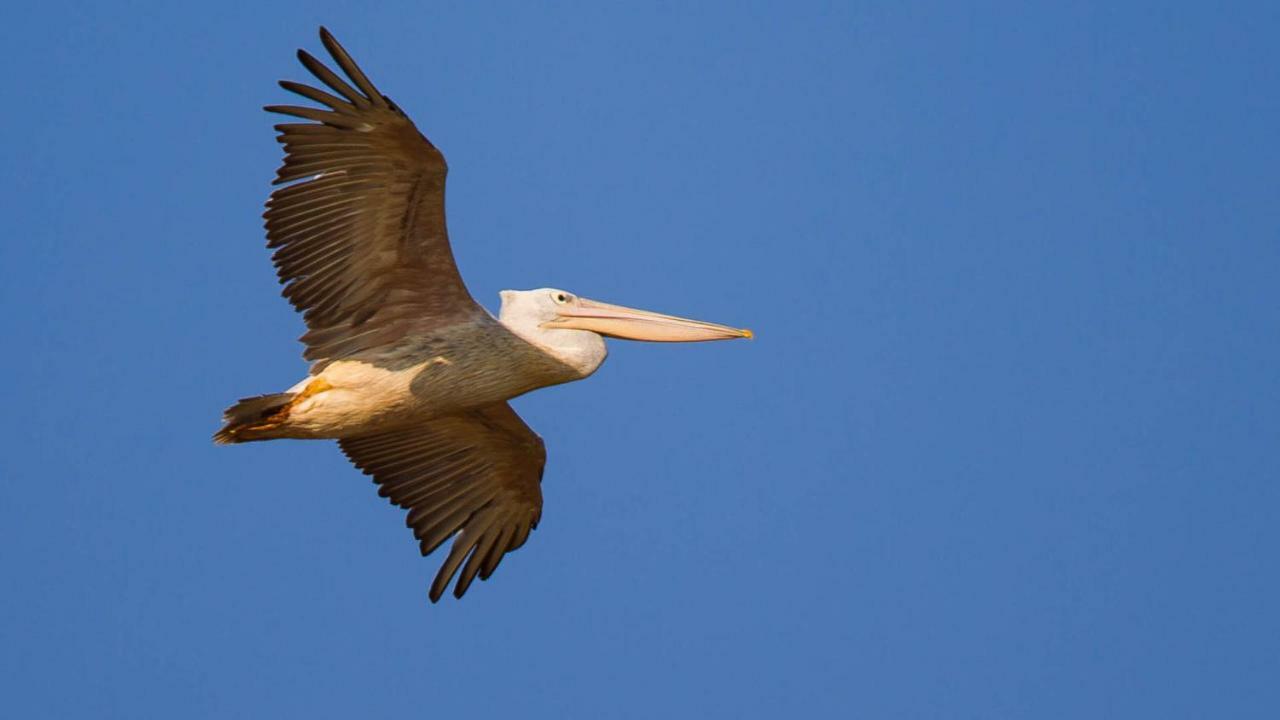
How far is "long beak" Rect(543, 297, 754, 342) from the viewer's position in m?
11.6

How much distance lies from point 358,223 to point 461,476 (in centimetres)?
235

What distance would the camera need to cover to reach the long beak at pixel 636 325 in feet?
38.1

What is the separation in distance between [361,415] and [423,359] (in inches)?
19.9

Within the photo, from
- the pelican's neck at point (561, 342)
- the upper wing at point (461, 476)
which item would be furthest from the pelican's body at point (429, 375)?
the upper wing at point (461, 476)

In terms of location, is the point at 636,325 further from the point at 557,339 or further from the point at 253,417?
the point at 253,417

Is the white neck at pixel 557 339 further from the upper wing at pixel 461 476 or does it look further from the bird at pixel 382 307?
the upper wing at pixel 461 476

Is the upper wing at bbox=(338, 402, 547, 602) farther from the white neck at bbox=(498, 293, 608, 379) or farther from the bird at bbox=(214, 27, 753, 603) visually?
the white neck at bbox=(498, 293, 608, 379)

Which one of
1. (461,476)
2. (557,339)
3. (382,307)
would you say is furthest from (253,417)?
(461,476)

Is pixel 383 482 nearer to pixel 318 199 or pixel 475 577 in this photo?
pixel 475 577

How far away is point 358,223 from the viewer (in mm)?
11023

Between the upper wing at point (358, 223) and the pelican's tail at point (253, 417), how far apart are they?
0.38 meters

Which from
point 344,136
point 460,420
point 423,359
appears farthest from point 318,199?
point 460,420

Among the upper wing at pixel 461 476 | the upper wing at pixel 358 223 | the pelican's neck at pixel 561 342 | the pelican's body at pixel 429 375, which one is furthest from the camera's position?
the upper wing at pixel 461 476

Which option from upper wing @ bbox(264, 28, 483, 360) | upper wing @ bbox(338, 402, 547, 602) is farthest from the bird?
upper wing @ bbox(338, 402, 547, 602)
